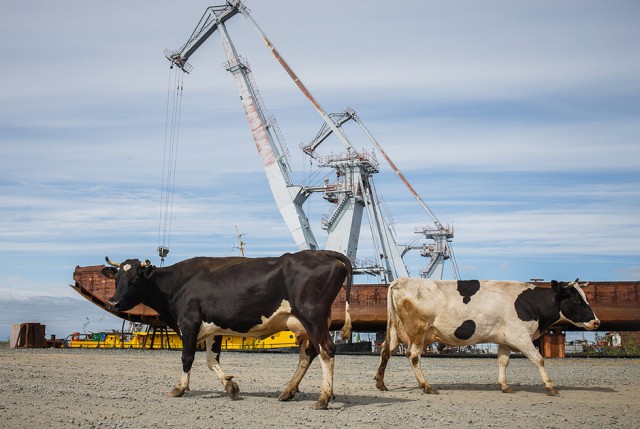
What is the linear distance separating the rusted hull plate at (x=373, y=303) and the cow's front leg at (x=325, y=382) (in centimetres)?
1815

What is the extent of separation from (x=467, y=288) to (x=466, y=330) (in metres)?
0.77

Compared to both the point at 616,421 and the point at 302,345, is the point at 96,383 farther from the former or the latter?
the point at 616,421

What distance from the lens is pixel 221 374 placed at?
10234 millimetres

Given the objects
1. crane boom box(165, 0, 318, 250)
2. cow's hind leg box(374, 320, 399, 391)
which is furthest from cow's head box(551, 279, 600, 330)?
crane boom box(165, 0, 318, 250)

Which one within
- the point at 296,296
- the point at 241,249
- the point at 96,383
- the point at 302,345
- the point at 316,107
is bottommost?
the point at 96,383

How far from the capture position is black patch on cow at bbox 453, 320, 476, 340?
1143 centimetres

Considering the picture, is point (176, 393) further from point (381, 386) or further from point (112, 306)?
point (381, 386)

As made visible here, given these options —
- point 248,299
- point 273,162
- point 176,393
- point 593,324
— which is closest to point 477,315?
point 593,324

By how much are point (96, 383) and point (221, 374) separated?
2972 millimetres

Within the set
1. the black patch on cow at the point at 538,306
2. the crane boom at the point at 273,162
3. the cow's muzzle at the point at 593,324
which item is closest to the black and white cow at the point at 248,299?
the black patch on cow at the point at 538,306

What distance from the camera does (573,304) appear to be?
482 inches

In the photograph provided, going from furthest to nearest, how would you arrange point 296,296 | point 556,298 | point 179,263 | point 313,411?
point 556,298
point 179,263
point 296,296
point 313,411

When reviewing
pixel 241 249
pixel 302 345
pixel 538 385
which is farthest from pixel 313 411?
pixel 241 249

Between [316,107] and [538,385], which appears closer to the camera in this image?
[538,385]
